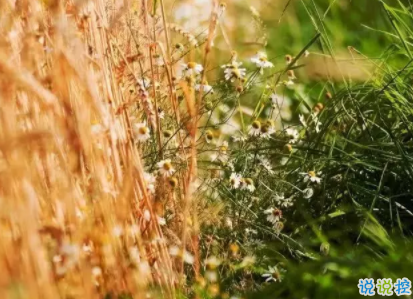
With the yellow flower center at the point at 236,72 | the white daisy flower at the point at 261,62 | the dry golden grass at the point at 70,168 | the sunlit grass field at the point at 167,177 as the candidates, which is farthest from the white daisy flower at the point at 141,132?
the white daisy flower at the point at 261,62

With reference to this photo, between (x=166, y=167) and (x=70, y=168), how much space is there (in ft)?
1.53

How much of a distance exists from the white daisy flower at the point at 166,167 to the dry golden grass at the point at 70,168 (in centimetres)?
24

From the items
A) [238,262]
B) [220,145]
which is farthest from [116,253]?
[220,145]

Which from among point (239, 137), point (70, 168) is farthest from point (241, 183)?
point (70, 168)

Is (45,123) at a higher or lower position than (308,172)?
higher

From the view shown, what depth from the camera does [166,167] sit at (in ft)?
5.65

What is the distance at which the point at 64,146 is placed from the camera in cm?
129

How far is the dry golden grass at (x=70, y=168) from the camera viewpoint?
42.8 inches

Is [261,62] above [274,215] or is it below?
above

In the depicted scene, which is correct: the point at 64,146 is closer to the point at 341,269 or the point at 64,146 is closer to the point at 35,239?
the point at 35,239

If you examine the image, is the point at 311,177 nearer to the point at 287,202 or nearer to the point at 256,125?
the point at 287,202

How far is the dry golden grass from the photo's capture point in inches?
42.8

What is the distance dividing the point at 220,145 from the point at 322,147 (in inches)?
11.2

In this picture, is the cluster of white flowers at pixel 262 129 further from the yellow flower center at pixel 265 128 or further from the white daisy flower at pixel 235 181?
the white daisy flower at pixel 235 181
